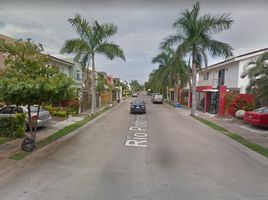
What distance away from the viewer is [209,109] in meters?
26.5

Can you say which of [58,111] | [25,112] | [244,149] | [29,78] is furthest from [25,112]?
[244,149]

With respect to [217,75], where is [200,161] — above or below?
below

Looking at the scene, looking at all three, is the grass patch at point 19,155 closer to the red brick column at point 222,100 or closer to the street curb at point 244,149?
the street curb at point 244,149

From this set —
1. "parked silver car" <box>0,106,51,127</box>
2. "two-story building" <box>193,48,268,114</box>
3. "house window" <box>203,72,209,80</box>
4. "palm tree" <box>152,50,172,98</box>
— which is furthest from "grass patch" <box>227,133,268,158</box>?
"palm tree" <box>152,50,172,98</box>

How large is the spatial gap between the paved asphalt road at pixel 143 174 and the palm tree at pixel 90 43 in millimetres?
12882

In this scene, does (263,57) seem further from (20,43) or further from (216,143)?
(20,43)

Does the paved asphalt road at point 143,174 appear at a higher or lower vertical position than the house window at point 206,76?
lower

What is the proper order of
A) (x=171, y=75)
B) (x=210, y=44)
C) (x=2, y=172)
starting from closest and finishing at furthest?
(x=2, y=172) < (x=210, y=44) < (x=171, y=75)

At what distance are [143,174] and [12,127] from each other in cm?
704

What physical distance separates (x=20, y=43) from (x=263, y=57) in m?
14.4

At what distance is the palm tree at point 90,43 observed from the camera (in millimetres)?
20969

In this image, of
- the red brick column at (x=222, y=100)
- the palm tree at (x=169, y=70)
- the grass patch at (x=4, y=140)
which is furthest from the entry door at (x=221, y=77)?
the grass patch at (x=4, y=140)

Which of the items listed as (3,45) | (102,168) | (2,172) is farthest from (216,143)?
(3,45)

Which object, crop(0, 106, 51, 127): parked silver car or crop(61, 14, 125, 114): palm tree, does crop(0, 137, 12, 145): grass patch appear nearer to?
crop(0, 106, 51, 127): parked silver car
